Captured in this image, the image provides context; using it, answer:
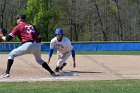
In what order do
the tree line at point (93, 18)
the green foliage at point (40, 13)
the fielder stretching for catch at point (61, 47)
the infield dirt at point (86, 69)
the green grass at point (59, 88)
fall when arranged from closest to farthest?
the green grass at point (59, 88), the infield dirt at point (86, 69), the fielder stretching for catch at point (61, 47), the green foliage at point (40, 13), the tree line at point (93, 18)

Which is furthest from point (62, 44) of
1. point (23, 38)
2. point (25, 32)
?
point (25, 32)

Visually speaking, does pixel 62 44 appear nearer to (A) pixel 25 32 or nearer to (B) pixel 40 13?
(A) pixel 25 32

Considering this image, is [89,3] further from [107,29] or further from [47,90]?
[47,90]

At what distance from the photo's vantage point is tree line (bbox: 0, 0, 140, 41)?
57.8 meters

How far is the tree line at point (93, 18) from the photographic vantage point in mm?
57750

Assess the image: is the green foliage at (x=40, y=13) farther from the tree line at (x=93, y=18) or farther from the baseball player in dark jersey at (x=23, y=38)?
the baseball player in dark jersey at (x=23, y=38)

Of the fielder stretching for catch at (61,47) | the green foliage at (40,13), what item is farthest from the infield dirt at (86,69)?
the green foliage at (40,13)

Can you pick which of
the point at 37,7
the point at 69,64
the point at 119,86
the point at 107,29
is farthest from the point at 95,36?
the point at 119,86

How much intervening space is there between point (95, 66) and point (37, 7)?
35.1m

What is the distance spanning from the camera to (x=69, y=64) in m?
14.8

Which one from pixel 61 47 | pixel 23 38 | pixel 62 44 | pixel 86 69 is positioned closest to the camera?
pixel 23 38

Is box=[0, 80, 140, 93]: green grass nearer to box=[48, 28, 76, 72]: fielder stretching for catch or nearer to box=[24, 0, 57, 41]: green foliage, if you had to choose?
box=[48, 28, 76, 72]: fielder stretching for catch

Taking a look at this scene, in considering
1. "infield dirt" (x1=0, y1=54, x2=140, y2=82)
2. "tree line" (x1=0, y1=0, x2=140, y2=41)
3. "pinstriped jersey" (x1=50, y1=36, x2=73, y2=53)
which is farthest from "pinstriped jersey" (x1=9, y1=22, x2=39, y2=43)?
"tree line" (x1=0, y1=0, x2=140, y2=41)

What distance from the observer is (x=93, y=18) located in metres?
60.3
